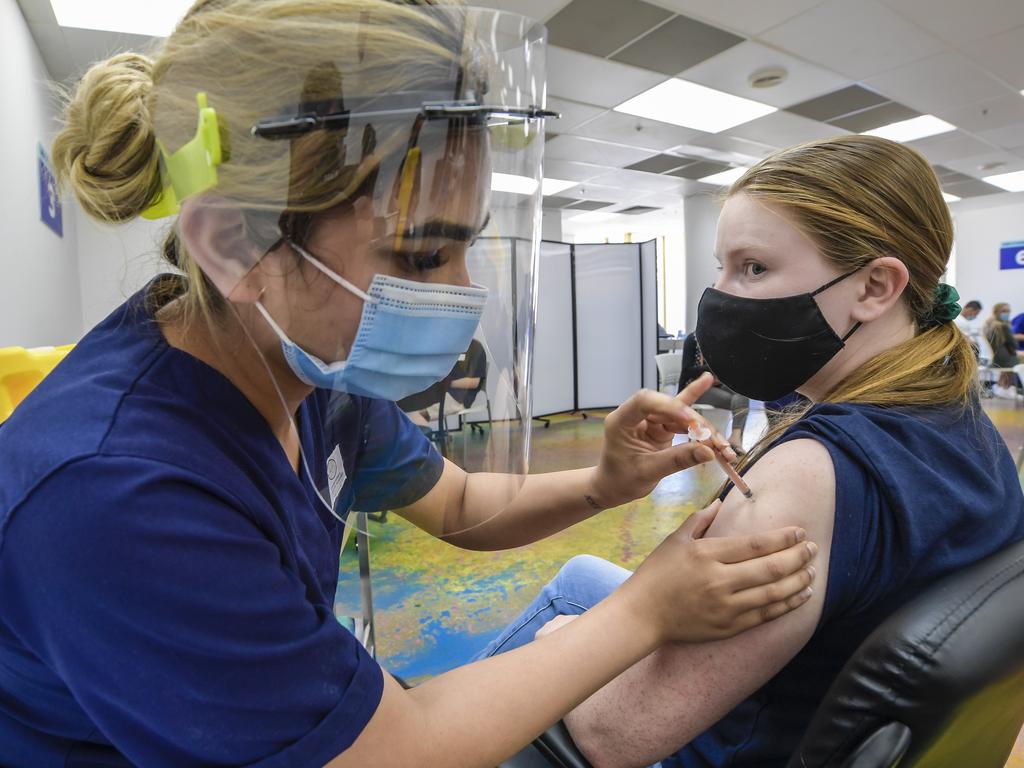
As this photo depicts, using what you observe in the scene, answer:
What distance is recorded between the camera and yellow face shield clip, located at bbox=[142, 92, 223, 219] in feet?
1.82

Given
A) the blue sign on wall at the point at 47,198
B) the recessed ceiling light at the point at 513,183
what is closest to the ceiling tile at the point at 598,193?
the blue sign on wall at the point at 47,198

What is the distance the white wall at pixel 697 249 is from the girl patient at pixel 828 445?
7.97 meters

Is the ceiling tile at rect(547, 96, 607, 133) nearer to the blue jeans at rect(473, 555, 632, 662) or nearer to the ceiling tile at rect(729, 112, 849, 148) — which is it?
the ceiling tile at rect(729, 112, 849, 148)

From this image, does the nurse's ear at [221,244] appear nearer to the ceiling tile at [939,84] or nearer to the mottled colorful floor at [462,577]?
the mottled colorful floor at [462,577]

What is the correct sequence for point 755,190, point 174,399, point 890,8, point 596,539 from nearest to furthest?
→ point 174,399
point 755,190
point 596,539
point 890,8

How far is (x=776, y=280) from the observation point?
94cm

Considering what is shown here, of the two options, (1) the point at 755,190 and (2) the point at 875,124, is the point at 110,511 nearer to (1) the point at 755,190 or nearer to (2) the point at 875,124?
(1) the point at 755,190

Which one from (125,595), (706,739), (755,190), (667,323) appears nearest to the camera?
(125,595)

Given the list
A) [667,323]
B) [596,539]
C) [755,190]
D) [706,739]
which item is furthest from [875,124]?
[667,323]

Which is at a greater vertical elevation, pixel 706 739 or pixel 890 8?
pixel 890 8

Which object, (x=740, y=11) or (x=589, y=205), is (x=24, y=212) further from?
(x=589, y=205)

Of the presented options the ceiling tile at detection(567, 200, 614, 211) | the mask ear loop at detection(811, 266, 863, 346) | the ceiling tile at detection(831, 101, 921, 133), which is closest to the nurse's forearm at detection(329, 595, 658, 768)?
the mask ear loop at detection(811, 266, 863, 346)

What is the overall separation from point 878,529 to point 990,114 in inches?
278

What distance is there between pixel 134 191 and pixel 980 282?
13517 millimetres
